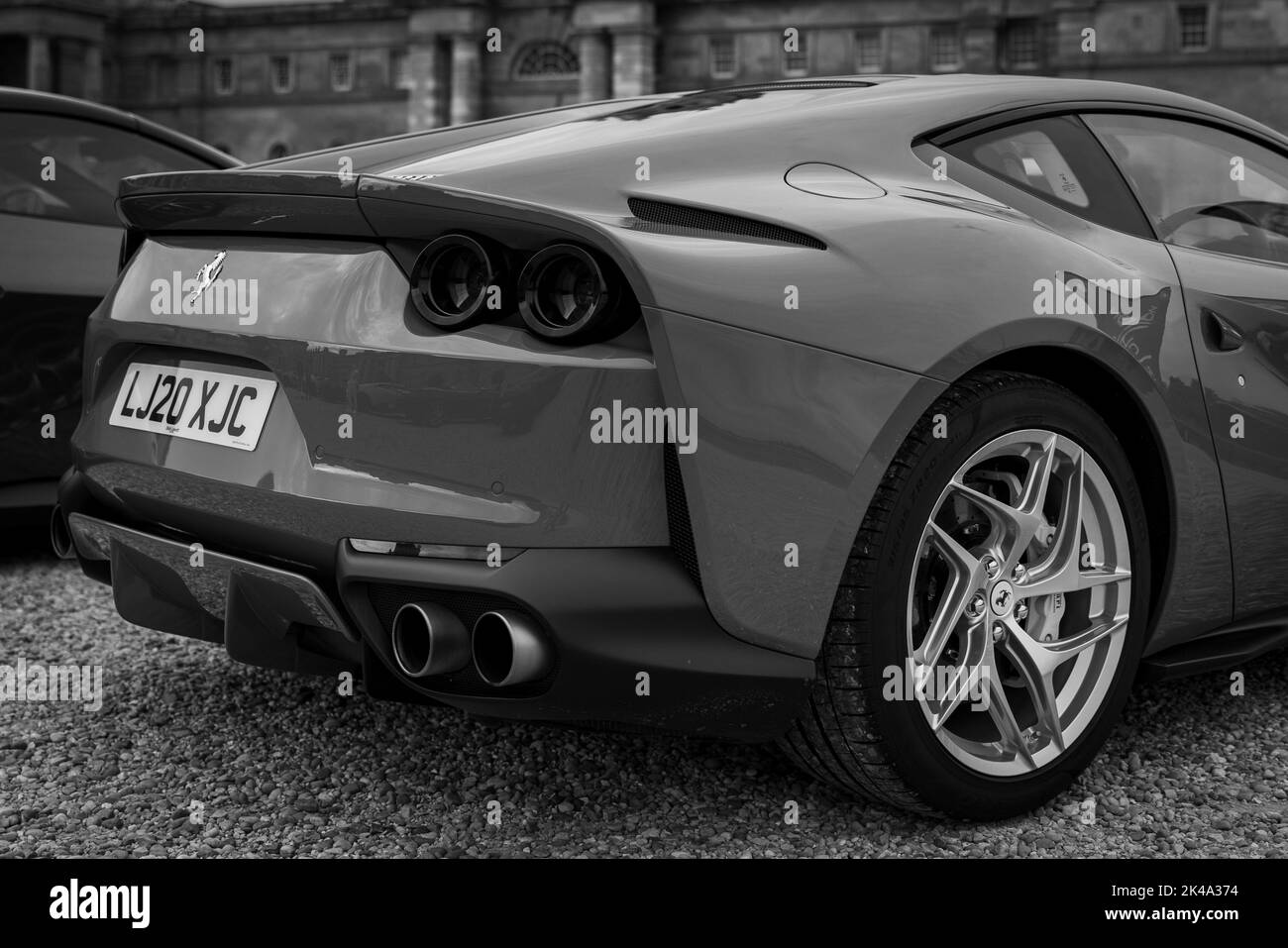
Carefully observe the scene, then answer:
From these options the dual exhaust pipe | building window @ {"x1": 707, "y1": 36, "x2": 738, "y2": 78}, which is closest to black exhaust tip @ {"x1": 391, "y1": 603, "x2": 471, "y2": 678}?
the dual exhaust pipe

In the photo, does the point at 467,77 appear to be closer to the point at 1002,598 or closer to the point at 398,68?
the point at 398,68

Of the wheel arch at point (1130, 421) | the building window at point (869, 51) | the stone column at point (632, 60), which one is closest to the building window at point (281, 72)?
the stone column at point (632, 60)

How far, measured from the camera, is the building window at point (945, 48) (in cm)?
5781

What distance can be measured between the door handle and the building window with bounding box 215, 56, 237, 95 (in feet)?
240

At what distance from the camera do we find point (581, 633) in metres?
2.23

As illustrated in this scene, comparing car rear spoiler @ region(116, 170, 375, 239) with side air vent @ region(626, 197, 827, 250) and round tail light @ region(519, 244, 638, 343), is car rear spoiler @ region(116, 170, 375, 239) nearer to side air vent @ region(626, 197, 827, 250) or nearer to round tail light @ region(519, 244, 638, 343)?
round tail light @ region(519, 244, 638, 343)

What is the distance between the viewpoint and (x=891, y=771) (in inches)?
99.7

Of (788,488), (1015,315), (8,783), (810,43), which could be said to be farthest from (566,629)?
(810,43)

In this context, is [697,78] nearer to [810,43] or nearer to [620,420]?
[810,43]

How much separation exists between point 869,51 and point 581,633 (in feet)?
198

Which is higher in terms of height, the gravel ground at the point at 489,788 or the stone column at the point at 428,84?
the stone column at the point at 428,84

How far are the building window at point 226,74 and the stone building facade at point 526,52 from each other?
0.10 meters

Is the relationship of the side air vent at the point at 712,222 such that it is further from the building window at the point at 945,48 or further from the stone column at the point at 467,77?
the stone column at the point at 467,77

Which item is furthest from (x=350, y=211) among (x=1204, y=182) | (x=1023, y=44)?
(x=1023, y=44)
